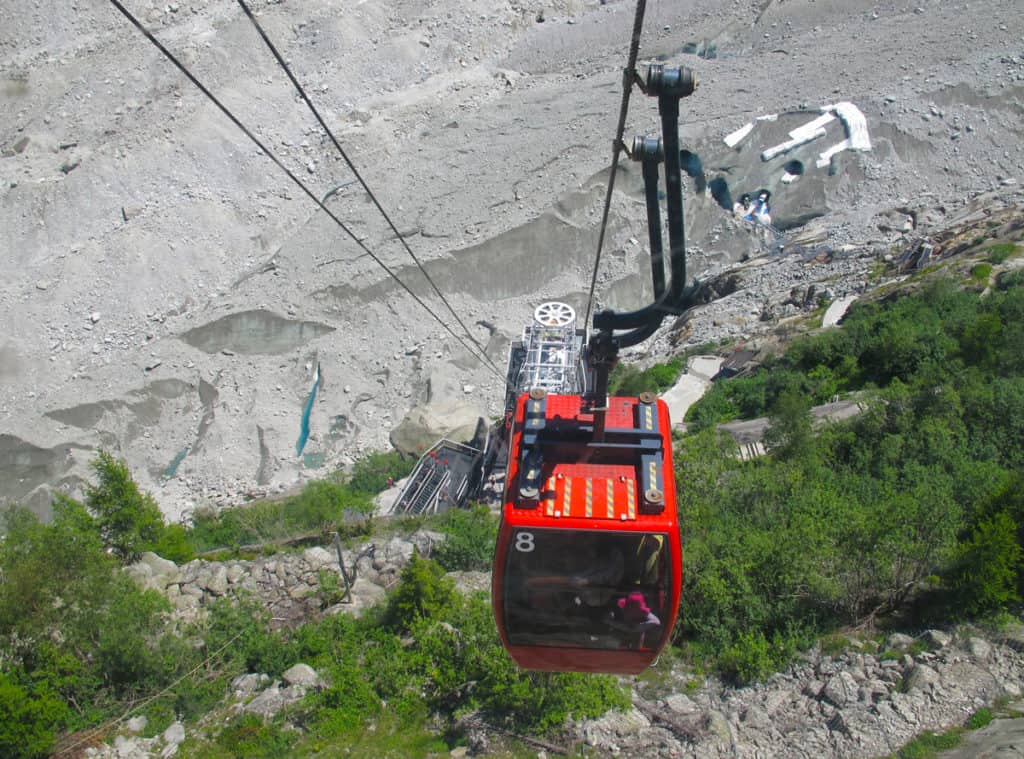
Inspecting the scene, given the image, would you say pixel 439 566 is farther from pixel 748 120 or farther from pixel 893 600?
pixel 748 120

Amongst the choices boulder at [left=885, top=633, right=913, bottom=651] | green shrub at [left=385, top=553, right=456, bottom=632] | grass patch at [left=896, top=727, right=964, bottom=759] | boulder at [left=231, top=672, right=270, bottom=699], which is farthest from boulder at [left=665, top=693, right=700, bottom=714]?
boulder at [left=231, top=672, right=270, bottom=699]

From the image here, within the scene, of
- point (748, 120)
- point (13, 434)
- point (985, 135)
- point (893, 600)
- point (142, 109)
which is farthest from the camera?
point (142, 109)

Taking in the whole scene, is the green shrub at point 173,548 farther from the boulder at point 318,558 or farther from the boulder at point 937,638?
the boulder at point 937,638

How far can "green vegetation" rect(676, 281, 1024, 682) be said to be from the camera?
965 cm

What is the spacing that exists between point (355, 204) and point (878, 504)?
2245cm

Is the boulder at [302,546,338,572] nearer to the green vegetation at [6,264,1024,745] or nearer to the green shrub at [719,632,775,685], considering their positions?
the green vegetation at [6,264,1024,745]

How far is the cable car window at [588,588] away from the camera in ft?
19.1

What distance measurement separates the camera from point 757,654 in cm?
929

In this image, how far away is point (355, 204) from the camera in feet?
93.8

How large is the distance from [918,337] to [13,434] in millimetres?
24102

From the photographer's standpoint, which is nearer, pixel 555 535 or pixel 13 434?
pixel 555 535

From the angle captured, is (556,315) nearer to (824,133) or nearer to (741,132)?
(741,132)

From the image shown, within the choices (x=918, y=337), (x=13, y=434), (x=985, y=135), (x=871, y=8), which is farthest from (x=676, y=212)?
(x=871, y=8)

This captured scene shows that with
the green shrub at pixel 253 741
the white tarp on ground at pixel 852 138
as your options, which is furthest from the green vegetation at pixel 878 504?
the white tarp on ground at pixel 852 138
